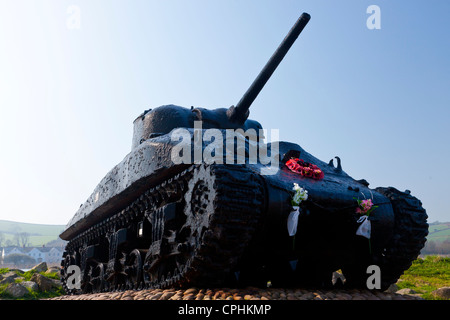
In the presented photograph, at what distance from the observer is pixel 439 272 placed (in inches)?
763

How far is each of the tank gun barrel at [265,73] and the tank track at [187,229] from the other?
9.72 feet

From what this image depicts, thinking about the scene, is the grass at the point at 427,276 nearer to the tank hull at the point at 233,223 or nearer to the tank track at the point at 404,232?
the tank track at the point at 404,232

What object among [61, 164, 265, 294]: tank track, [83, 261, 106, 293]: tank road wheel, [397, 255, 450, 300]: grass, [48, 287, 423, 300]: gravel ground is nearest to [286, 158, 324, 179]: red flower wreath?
[61, 164, 265, 294]: tank track

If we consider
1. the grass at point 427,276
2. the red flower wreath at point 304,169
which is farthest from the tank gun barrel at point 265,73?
the grass at point 427,276

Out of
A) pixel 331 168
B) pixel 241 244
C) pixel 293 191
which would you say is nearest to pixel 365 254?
pixel 331 168

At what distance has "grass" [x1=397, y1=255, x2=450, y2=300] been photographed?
16.1m

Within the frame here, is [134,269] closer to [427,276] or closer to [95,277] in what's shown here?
[95,277]

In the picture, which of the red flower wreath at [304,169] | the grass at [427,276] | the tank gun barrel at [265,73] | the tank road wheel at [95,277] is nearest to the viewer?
the red flower wreath at [304,169]

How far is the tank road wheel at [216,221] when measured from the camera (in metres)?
5.69

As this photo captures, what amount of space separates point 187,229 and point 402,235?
12.5ft

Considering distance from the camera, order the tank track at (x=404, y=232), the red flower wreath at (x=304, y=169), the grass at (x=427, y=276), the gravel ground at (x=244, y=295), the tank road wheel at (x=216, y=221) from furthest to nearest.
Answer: the grass at (x=427, y=276) → the tank track at (x=404, y=232) → the red flower wreath at (x=304, y=169) → the tank road wheel at (x=216, y=221) → the gravel ground at (x=244, y=295)

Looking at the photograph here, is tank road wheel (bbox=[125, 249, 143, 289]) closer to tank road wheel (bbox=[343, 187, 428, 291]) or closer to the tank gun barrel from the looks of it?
the tank gun barrel
